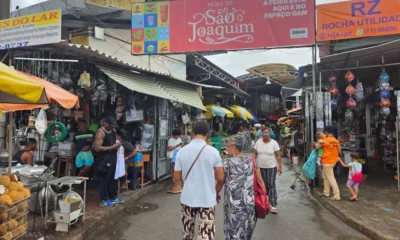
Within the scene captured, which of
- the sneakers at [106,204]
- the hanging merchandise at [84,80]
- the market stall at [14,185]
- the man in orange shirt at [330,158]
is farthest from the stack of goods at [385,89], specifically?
the market stall at [14,185]

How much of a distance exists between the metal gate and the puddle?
185 centimetres

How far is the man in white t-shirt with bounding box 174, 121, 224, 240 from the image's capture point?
10.7ft

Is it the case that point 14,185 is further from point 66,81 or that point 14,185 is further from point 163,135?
point 163,135

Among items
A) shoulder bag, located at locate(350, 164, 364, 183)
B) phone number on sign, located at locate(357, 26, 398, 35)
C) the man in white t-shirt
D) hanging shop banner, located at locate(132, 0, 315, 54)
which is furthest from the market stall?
phone number on sign, located at locate(357, 26, 398, 35)

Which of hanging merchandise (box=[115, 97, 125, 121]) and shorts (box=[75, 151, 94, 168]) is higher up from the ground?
hanging merchandise (box=[115, 97, 125, 121])

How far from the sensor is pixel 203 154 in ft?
10.8

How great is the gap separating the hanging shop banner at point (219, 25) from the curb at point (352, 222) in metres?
3.84

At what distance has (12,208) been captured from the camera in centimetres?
353

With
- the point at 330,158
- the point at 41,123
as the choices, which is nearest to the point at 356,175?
the point at 330,158

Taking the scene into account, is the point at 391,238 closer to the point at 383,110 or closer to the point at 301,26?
the point at 383,110

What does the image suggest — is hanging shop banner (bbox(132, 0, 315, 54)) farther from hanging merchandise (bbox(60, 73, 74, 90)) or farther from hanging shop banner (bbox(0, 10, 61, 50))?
hanging shop banner (bbox(0, 10, 61, 50))

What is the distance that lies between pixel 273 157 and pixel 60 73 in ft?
15.8

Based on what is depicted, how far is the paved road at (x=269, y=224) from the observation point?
187 inches

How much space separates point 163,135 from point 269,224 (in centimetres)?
427
